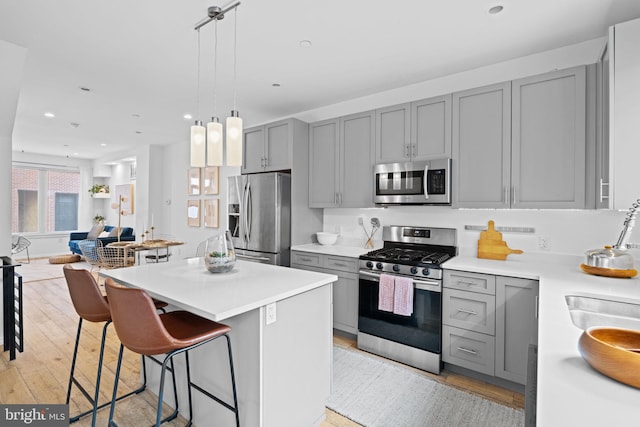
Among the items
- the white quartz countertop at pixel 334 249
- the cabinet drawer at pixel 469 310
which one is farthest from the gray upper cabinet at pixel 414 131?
the cabinet drawer at pixel 469 310

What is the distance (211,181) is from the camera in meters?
5.78

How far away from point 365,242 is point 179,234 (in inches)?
172

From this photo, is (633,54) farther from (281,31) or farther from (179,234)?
(179,234)

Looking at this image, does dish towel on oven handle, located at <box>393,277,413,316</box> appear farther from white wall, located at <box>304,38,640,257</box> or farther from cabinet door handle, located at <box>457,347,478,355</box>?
white wall, located at <box>304,38,640,257</box>

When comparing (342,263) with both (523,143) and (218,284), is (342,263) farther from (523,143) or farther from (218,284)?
(523,143)

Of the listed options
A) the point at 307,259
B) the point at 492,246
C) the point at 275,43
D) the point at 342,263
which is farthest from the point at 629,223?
the point at 275,43

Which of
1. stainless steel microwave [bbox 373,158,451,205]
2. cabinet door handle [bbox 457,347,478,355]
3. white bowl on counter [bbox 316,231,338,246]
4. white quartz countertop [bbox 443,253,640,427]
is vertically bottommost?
cabinet door handle [bbox 457,347,478,355]

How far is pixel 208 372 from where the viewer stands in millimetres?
1865

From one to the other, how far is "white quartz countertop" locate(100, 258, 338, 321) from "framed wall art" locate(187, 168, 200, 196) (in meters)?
3.88

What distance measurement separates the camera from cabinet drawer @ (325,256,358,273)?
3.17 m

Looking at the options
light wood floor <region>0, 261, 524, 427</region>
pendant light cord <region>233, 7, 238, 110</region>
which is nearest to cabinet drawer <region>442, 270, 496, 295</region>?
light wood floor <region>0, 261, 524, 427</region>

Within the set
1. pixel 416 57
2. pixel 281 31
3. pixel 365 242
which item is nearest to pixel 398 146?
pixel 416 57

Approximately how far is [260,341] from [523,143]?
8.01 feet

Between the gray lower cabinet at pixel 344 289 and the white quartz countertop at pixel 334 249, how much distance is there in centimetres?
4
